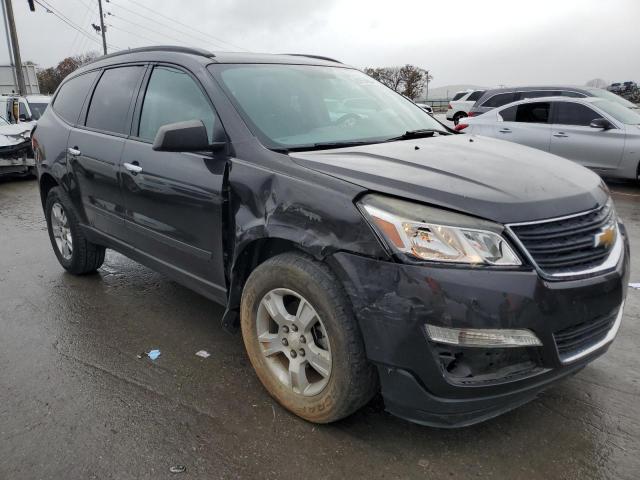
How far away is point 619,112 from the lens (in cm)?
907

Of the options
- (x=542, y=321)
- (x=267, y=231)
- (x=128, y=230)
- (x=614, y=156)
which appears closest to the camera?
(x=542, y=321)

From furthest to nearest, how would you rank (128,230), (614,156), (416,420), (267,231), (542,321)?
(614,156)
(128,230)
(267,231)
(416,420)
(542,321)

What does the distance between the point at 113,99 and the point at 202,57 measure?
1083 millimetres

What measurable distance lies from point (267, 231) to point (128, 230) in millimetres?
1632

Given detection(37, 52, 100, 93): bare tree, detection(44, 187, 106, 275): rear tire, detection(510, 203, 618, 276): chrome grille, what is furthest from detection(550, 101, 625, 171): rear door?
detection(37, 52, 100, 93): bare tree

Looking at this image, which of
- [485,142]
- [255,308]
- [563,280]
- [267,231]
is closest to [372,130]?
[485,142]

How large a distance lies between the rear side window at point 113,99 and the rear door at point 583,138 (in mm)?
7528

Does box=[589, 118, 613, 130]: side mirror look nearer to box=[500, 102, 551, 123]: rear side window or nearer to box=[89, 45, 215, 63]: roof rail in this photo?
box=[500, 102, 551, 123]: rear side window

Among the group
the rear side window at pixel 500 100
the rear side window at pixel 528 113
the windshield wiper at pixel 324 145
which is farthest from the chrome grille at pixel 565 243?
the rear side window at pixel 500 100

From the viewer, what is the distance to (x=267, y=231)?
2566 mm

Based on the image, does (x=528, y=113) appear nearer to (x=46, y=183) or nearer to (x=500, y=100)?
(x=500, y=100)

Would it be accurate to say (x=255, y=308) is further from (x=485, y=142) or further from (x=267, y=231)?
(x=485, y=142)

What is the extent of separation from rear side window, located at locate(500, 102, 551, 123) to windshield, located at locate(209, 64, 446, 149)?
6593 millimetres

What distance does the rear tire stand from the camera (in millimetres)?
4613
